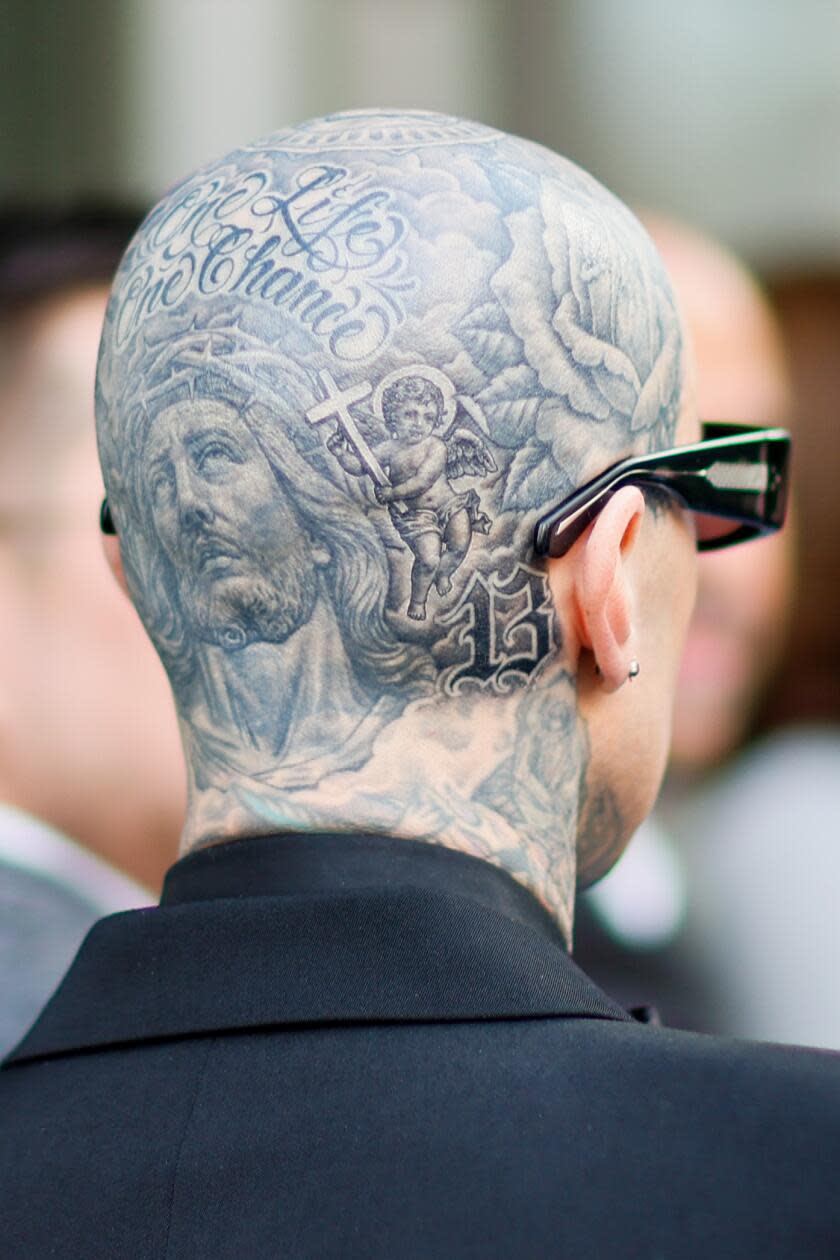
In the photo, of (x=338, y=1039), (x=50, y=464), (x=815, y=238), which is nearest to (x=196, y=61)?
(x=815, y=238)

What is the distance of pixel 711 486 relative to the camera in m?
1.50

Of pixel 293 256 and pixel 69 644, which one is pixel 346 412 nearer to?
pixel 293 256

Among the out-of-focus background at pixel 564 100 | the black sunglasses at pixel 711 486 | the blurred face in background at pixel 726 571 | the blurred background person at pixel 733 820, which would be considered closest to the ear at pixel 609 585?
the black sunglasses at pixel 711 486

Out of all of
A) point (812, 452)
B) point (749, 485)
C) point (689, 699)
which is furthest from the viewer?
point (812, 452)

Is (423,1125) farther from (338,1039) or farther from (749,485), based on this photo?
(749,485)

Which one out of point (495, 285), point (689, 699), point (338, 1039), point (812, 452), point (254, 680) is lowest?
point (689, 699)

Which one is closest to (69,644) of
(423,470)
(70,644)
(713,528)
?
(70,644)

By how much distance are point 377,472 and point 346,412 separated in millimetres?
57

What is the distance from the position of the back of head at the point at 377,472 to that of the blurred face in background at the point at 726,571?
2.12 metres

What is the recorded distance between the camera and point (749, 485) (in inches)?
61.6

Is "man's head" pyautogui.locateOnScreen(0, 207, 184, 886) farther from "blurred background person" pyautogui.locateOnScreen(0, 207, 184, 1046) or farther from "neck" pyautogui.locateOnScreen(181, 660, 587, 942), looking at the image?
"neck" pyautogui.locateOnScreen(181, 660, 587, 942)

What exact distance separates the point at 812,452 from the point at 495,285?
9.49 ft

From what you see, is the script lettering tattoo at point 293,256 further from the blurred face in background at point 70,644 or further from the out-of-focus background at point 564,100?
the out-of-focus background at point 564,100

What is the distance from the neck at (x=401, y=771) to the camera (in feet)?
4.36
